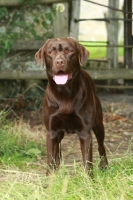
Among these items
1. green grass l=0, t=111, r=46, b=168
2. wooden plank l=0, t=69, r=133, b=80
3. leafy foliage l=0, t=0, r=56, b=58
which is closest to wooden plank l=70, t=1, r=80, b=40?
leafy foliage l=0, t=0, r=56, b=58

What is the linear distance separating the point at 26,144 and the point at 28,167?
1.94 ft

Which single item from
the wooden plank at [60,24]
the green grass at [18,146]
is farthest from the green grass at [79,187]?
the wooden plank at [60,24]

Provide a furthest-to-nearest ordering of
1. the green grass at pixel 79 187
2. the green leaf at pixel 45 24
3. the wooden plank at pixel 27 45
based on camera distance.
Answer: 1. the wooden plank at pixel 27 45
2. the green leaf at pixel 45 24
3. the green grass at pixel 79 187

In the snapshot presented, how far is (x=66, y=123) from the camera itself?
465cm

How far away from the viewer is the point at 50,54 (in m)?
4.39

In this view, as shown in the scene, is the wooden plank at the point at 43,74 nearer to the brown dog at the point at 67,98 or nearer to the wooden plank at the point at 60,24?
the wooden plank at the point at 60,24

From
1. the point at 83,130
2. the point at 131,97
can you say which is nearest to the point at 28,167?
the point at 83,130

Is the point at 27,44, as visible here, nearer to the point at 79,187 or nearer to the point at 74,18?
the point at 74,18

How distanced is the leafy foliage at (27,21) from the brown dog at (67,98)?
2.77 m

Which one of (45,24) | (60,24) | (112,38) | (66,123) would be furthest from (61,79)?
(112,38)

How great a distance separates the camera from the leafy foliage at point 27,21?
24.3 ft

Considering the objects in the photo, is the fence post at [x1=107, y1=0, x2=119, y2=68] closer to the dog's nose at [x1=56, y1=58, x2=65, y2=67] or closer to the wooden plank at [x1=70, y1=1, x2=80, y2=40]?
the wooden plank at [x1=70, y1=1, x2=80, y2=40]

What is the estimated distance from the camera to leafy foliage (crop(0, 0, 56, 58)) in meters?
7.41

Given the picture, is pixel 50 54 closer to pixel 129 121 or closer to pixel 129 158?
pixel 129 158
